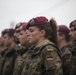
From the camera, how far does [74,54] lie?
17.0 feet

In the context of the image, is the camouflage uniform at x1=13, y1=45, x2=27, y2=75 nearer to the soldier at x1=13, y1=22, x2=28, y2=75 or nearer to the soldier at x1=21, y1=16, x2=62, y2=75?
the soldier at x1=13, y1=22, x2=28, y2=75

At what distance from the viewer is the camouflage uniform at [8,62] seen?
7.34 metres

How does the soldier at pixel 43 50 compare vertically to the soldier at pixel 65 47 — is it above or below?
above

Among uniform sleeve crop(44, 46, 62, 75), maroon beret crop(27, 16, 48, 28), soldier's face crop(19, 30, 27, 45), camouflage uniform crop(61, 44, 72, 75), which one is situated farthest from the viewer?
soldier's face crop(19, 30, 27, 45)

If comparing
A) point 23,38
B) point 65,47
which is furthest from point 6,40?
point 65,47

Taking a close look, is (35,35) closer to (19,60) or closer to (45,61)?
(45,61)

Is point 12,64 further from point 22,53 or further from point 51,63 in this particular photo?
point 51,63

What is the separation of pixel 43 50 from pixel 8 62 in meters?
2.80

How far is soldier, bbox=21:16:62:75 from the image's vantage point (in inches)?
182

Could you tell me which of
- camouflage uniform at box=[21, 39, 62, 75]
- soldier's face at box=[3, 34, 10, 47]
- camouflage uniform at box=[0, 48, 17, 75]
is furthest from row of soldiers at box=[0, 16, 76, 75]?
soldier's face at box=[3, 34, 10, 47]

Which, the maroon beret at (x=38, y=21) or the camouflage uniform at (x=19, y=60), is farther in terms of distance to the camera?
the camouflage uniform at (x=19, y=60)

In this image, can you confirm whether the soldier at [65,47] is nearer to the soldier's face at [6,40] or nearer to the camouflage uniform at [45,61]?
the camouflage uniform at [45,61]

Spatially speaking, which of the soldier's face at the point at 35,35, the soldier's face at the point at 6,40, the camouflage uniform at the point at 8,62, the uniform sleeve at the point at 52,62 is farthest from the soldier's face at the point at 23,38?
the uniform sleeve at the point at 52,62

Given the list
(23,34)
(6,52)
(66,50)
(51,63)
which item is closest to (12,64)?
(6,52)
